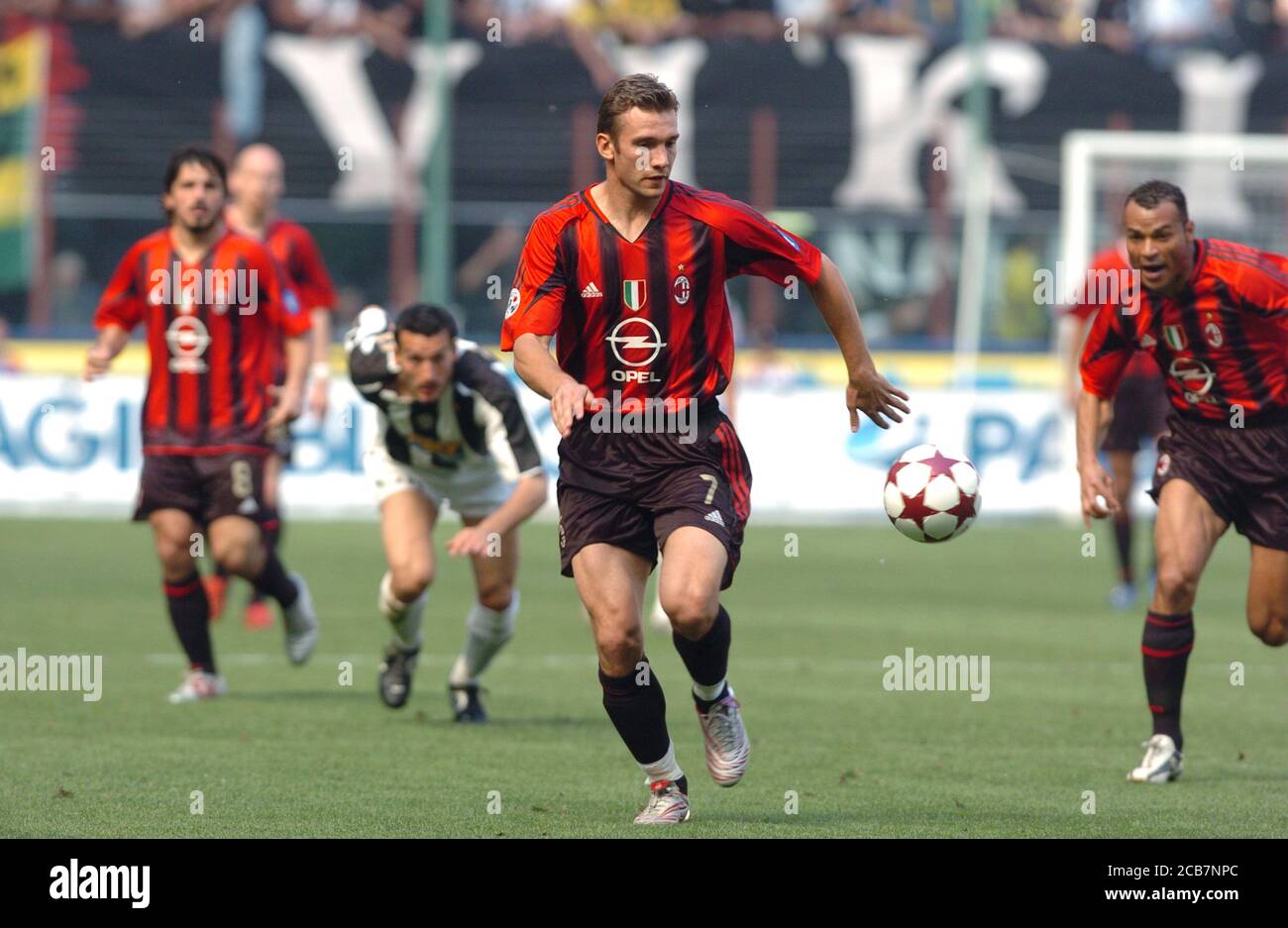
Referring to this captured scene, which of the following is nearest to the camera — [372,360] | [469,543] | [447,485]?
[469,543]

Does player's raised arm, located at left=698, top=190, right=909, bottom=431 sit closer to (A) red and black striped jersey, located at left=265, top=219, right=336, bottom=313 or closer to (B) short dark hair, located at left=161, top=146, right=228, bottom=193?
(B) short dark hair, located at left=161, top=146, right=228, bottom=193

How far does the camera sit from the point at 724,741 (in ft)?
21.3

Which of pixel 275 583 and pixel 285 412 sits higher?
pixel 285 412

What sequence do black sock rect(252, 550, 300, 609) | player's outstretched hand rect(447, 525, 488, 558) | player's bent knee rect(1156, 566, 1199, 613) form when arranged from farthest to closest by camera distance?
black sock rect(252, 550, 300, 609)
player's bent knee rect(1156, 566, 1199, 613)
player's outstretched hand rect(447, 525, 488, 558)

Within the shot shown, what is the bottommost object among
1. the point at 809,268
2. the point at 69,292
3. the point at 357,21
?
the point at 809,268

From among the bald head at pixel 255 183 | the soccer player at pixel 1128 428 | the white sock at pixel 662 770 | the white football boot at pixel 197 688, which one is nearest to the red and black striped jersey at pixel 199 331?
the white football boot at pixel 197 688

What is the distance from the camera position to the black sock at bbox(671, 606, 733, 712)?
20.8 feet

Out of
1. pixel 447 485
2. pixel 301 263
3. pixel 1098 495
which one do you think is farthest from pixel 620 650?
pixel 301 263

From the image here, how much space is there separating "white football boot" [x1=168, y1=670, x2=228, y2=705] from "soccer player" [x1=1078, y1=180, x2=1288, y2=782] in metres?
3.78

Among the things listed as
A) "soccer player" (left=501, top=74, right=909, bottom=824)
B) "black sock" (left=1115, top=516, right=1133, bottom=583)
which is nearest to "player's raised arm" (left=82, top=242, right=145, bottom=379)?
"soccer player" (left=501, top=74, right=909, bottom=824)

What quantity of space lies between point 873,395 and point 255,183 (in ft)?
18.5

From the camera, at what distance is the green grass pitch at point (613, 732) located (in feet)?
21.0

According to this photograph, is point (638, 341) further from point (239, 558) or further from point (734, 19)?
point (734, 19)

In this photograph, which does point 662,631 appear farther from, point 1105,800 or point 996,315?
point 996,315
